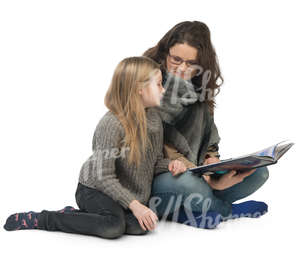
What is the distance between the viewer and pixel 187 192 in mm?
2275

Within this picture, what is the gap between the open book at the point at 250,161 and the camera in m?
2.02

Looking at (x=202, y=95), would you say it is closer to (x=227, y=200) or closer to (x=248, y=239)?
(x=227, y=200)

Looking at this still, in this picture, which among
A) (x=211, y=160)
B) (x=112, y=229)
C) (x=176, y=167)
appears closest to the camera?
(x=112, y=229)

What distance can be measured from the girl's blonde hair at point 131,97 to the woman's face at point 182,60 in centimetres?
23

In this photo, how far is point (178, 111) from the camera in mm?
2471

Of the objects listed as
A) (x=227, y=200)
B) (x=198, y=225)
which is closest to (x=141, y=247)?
(x=198, y=225)

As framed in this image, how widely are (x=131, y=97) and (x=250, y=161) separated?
0.53m

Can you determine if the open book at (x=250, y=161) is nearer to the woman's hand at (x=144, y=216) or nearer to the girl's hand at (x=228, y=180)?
the girl's hand at (x=228, y=180)

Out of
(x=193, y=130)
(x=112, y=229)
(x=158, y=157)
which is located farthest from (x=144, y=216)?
(x=193, y=130)

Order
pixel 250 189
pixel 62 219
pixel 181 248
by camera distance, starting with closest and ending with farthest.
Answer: pixel 181 248, pixel 62 219, pixel 250 189

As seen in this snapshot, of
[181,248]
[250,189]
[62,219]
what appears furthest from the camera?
[250,189]

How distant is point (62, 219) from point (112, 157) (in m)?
0.32

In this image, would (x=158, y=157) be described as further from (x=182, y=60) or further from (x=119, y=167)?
(x=182, y=60)

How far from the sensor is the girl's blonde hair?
215 centimetres
